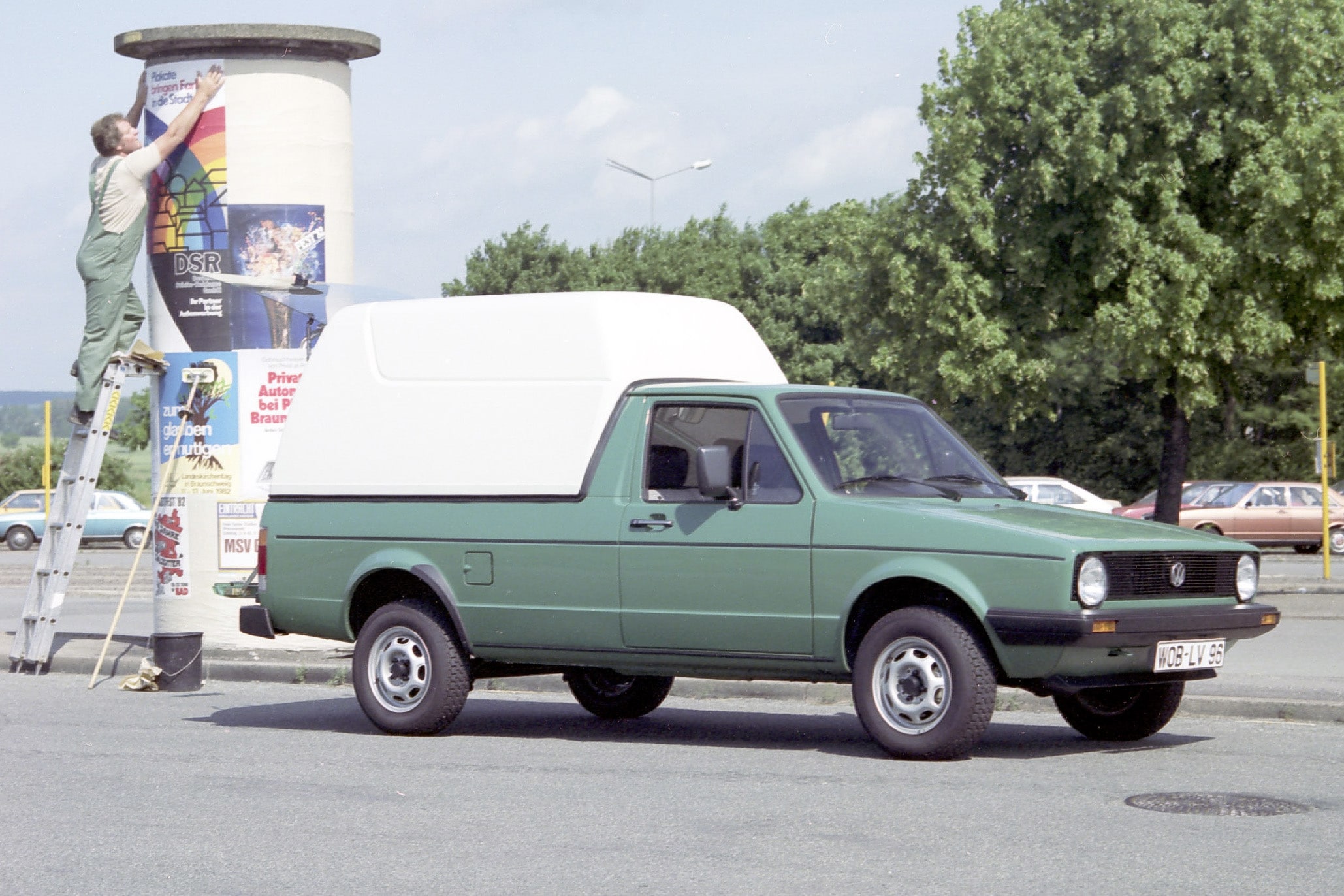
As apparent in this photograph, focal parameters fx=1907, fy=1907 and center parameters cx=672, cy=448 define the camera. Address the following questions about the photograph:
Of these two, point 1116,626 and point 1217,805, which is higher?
point 1116,626

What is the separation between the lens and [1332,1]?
28.8m

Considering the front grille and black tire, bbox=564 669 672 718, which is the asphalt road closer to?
black tire, bbox=564 669 672 718

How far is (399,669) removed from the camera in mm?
10844

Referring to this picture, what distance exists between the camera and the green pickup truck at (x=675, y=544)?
9.11 m

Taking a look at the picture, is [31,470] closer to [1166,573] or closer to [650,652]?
[650,652]

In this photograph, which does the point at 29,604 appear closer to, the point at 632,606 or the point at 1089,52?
the point at 632,606

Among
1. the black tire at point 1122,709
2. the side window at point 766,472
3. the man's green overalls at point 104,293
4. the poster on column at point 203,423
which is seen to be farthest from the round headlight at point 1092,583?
the man's green overalls at point 104,293

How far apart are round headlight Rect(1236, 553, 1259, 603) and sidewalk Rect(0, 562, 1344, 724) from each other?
53.4 inches

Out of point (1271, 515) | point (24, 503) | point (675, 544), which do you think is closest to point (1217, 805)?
point (675, 544)

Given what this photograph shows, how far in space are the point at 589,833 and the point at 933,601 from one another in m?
2.68

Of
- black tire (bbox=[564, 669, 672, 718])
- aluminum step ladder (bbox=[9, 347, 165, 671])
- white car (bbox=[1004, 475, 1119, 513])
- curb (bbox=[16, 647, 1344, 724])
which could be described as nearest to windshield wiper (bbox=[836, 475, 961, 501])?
curb (bbox=[16, 647, 1344, 724])

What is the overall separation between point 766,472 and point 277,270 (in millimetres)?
6936

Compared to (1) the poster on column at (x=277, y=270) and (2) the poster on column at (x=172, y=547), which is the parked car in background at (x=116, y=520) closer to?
→ (2) the poster on column at (x=172, y=547)

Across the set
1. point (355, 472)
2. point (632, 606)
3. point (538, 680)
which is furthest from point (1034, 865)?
point (538, 680)
